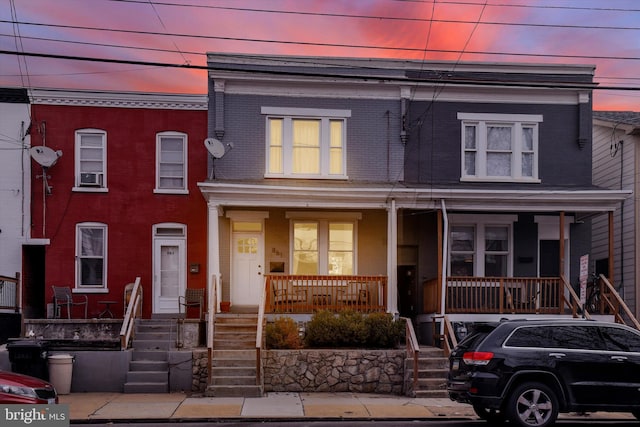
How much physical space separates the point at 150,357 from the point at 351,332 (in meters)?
4.83

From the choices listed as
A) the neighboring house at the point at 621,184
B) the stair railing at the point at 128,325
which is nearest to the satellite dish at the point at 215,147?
the stair railing at the point at 128,325

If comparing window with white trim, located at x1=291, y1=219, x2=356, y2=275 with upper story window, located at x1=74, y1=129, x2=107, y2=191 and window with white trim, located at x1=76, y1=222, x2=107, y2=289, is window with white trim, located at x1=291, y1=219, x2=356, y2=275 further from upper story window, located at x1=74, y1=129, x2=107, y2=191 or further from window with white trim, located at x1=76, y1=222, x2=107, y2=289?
upper story window, located at x1=74, y1=129, x2=107, y2=191

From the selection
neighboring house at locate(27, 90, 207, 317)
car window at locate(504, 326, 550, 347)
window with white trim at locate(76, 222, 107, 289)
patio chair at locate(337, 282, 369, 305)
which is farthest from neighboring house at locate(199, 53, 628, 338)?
car window at locate(504, 326, 550, 347)

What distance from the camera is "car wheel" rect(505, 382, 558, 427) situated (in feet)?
37.7

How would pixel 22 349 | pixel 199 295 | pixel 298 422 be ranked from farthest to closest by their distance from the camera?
pixel 199 295, pixel 22 349, pixel 298 422

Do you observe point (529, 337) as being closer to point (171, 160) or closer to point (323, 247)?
point (323, 247)

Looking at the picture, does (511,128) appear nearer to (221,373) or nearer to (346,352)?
(346,352)

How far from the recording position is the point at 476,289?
19.2m

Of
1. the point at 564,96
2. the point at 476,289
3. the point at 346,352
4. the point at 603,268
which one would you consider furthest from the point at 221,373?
the point at 603,268

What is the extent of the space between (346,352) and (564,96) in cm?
1075

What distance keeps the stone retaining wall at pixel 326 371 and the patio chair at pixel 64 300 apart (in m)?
5.90

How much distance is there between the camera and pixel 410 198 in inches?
751

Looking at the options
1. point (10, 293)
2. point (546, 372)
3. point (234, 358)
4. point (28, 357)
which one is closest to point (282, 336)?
point (234, 358)

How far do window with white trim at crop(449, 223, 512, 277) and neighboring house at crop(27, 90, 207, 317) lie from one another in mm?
7493
